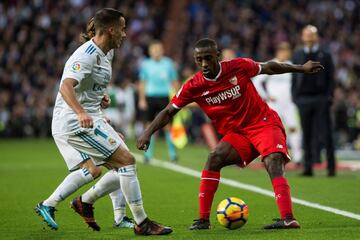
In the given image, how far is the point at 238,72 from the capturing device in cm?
873

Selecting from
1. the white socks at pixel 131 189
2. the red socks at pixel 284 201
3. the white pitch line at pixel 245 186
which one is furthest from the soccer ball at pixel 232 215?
the white pitch line at pixel 245 186

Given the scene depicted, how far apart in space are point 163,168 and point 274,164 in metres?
8.31

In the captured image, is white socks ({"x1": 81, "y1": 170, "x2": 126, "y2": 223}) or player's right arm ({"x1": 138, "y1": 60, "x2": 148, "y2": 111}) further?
player's right arm ({"x1": 138, "y1": 60, "x2": 148, "y2": 111})

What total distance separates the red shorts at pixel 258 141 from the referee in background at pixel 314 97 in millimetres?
5783

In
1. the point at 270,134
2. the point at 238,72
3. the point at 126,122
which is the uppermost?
the point at 238,72

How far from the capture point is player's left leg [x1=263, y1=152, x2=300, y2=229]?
829 cm

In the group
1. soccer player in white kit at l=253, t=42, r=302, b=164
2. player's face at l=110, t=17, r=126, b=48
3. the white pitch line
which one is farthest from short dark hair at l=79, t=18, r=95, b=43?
soccer player in white kit at l=253, t=42, r=302, b=164

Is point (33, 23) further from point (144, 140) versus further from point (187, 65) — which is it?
point (144, 140)

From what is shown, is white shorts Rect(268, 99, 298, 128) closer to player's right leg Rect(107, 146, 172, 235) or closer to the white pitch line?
the white pitch line

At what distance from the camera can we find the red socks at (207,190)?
8641mm

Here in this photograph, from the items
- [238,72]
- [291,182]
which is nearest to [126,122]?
[291,182]

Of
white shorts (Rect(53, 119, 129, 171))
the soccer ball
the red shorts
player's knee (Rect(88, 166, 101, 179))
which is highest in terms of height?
white shorts (Rect(53, 119, 129, 171))

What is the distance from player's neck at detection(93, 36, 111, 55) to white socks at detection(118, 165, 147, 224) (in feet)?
3.73

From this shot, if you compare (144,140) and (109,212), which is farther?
(109,212)
